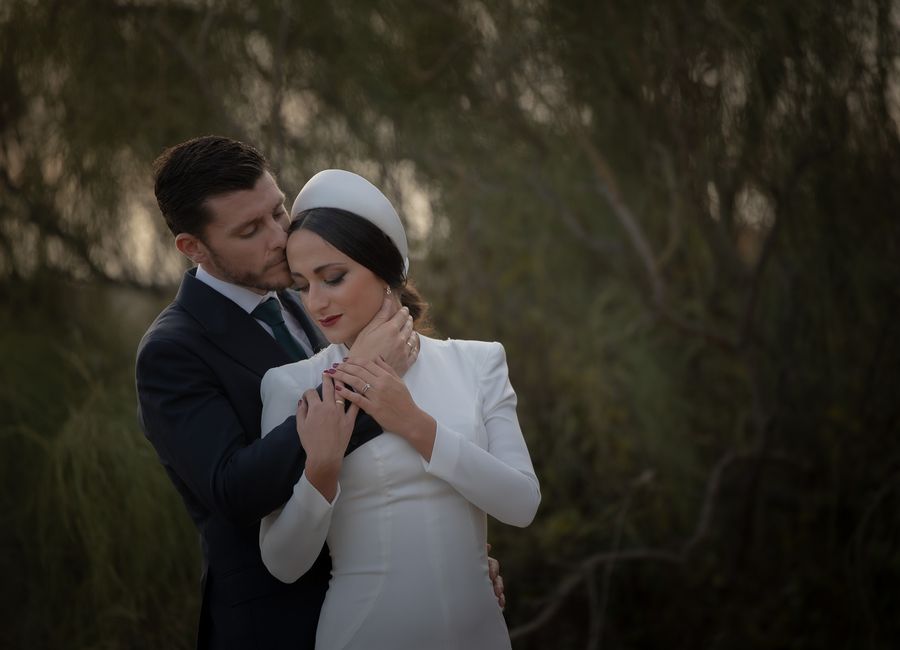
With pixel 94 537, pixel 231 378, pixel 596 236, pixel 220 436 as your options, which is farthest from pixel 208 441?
pixel 596 236

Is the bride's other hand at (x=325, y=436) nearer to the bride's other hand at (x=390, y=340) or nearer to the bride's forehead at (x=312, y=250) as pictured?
the bride's other hand at (x=390, y=340)

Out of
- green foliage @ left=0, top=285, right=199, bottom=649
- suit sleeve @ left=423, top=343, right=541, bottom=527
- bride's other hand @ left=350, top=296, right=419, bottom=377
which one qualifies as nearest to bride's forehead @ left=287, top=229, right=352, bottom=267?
bride's other hand @ left=350, top=296, right=419, bottom=377

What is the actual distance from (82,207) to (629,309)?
2.97 meters

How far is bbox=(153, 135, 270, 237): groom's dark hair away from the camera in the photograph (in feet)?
7.03

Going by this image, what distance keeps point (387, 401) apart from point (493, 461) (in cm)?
26

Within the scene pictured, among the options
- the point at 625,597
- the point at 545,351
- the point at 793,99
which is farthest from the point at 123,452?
the point at 793,99

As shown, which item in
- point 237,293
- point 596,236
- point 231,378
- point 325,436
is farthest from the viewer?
point 596,236

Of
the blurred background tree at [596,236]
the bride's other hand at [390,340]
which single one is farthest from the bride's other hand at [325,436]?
the blurred background tree at [596,236]

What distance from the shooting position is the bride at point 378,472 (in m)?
1.83

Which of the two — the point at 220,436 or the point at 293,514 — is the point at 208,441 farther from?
the point at 293,514

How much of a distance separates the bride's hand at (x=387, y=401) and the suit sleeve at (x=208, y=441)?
0.14 meters

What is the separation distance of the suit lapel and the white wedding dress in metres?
0.14

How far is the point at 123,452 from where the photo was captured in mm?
3256

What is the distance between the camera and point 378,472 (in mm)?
1884
